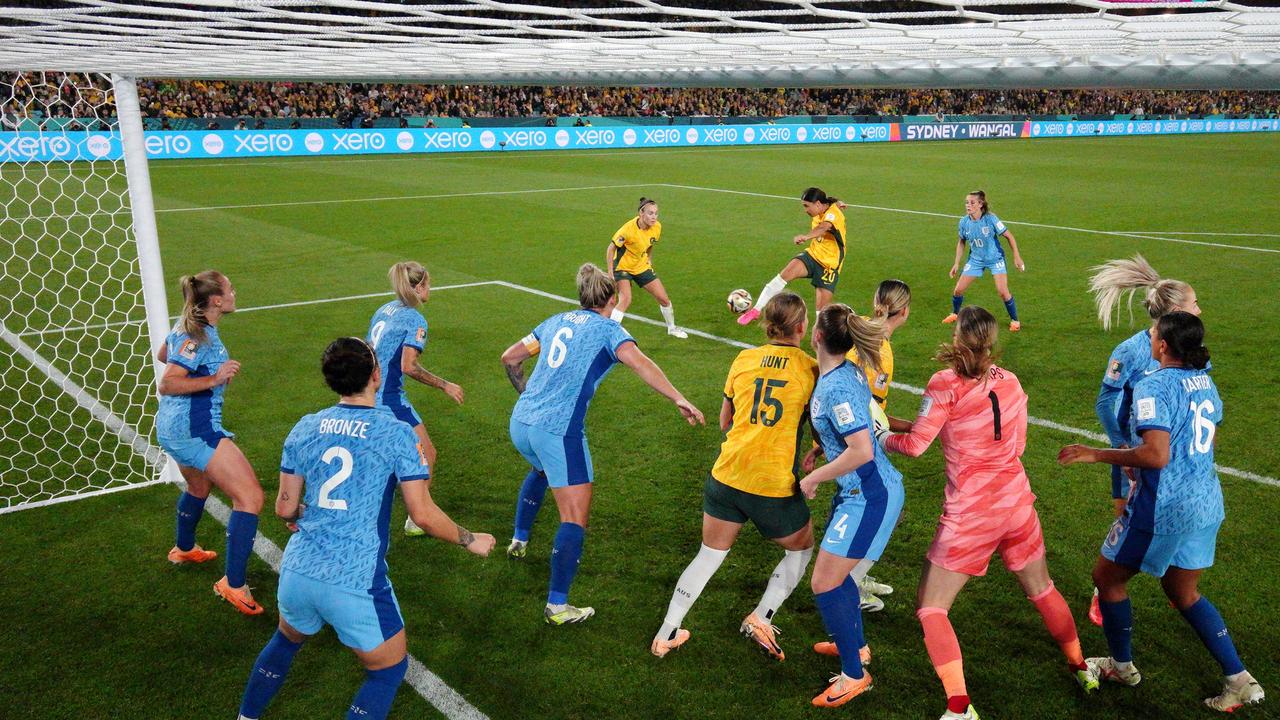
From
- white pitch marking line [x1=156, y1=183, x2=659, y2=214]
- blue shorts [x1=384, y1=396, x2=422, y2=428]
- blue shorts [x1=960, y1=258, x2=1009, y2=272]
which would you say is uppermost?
blue shorts [x1=384, y1=396, x2=422, y2=428]

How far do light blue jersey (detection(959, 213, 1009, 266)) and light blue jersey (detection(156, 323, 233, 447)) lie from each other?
29.4ft

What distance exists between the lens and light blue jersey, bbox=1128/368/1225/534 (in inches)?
147

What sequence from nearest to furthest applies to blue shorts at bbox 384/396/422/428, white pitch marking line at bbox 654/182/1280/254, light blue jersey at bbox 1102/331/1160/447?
1. light blue jersey at bbox 1102/331/1160/447
2. blue shorts at bbox 384/396/422/428
3. white pitch marking line at bbox 654/182/1280/254

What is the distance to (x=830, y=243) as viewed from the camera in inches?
416

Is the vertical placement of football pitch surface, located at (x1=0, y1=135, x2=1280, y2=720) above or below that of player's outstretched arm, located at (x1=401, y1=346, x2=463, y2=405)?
below

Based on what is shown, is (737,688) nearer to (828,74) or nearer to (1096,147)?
(828,74)

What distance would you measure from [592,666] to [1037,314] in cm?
914

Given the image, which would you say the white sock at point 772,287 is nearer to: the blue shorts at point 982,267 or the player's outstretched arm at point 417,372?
the blue shorts at point 982,267

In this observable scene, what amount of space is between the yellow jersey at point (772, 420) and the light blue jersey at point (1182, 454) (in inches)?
54.6

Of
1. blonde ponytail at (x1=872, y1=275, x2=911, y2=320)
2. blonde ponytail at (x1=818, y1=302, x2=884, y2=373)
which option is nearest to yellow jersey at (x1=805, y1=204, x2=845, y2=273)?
blonde ponytail at (x1=872, y1=275, x2=911, y2=320)

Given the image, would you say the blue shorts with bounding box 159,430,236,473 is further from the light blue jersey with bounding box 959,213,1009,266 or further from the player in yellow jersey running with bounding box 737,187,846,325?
the light blue jersey with bounding box 959,213,1009,266

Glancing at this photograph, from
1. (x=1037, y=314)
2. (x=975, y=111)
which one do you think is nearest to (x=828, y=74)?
(x=1037, y=314)

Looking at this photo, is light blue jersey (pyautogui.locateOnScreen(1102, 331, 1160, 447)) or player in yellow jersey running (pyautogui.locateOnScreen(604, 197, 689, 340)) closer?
light blue jersey (pyautogui.locateOnScreen(1102, 331, 1160, 447))

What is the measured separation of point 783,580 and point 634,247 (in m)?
6.92
